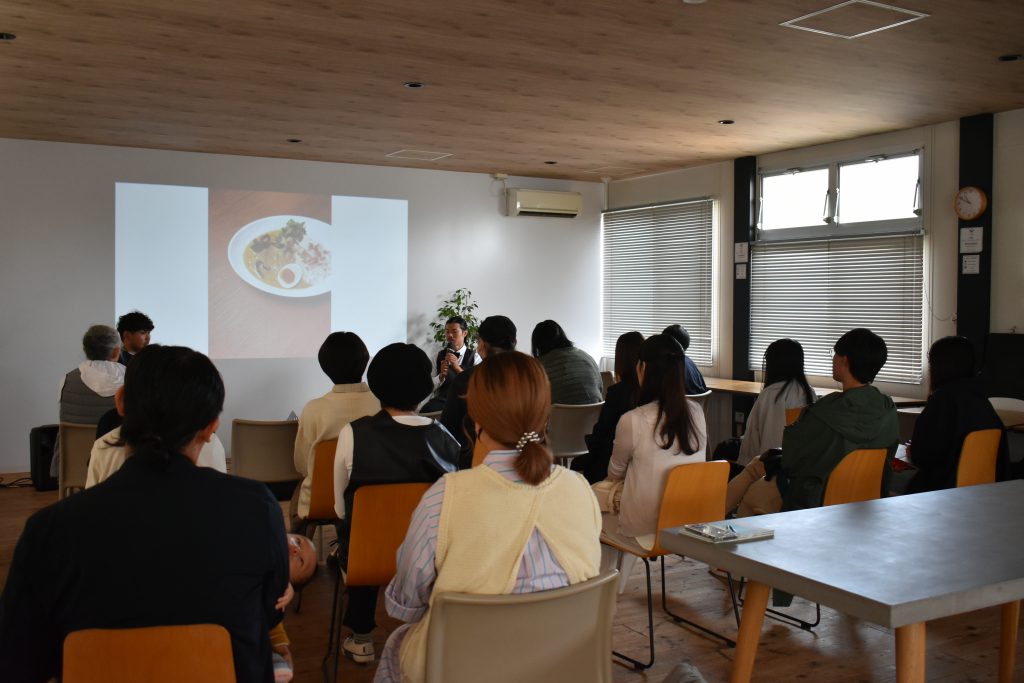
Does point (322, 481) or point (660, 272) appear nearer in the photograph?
point (322, 481)

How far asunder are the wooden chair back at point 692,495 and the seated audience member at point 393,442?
821 mm

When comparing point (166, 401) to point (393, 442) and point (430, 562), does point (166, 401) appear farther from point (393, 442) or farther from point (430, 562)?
point (393, 442)

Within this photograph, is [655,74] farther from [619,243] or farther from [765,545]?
[619,243]

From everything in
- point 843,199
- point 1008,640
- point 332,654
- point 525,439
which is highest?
point 843,199

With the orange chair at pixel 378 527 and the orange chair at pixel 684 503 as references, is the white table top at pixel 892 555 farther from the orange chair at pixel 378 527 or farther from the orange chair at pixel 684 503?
the orange chair at pixel 378 527

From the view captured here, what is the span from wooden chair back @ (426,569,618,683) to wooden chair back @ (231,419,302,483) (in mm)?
2615

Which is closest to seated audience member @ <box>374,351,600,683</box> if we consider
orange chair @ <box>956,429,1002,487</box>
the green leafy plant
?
orange chair @ <box>956,429,1002,487</box>

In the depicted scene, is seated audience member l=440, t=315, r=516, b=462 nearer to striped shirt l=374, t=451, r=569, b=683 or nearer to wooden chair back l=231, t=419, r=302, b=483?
wooden chair back l=231, t=419, r=302, b=483

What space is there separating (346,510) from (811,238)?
542cm

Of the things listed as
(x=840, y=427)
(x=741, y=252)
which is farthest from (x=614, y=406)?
(x=741, y=252)

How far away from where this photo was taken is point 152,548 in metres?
1.48

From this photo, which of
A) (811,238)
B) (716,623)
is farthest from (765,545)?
(811,238)

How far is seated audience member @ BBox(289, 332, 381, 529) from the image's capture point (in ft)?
12.0

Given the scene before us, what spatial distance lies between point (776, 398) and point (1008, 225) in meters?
2.70
